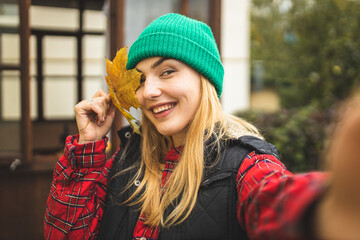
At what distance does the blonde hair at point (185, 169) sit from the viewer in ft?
4.28

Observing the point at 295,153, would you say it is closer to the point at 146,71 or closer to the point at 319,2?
the point at 146,71

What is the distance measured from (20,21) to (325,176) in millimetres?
2957

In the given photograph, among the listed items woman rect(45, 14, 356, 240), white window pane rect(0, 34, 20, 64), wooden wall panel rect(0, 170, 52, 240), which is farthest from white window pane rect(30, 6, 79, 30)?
woman rect(45, 14, 356, 240)

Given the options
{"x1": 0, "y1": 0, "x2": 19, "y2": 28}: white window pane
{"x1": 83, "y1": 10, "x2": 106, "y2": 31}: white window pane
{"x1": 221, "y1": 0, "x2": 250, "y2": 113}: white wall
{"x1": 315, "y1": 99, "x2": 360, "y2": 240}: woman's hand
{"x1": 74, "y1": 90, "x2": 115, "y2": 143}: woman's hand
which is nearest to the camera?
{"x1": 315, "y1": 99, "x2": 360, "y2": 240}: woman's hand

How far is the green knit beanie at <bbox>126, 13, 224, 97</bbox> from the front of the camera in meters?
1.40

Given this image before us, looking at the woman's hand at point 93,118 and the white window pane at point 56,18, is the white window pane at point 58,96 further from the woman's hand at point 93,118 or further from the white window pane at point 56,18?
the woman's hand at point 93,118

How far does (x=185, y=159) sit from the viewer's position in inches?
54.9

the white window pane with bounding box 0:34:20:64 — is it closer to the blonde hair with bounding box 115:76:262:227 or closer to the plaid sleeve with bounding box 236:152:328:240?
the blonde hair with bounding box 115:76:262:227

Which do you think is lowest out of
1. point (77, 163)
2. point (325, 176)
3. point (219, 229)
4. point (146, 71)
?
point (219, 229)

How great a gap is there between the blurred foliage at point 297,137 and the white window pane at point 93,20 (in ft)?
10.2

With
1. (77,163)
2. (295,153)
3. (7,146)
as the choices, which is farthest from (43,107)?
(77,163)

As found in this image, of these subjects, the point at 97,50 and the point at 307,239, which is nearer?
the point at 307,239

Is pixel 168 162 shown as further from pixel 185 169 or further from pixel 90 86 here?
pixel 90 86

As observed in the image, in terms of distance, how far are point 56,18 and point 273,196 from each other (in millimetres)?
5926
